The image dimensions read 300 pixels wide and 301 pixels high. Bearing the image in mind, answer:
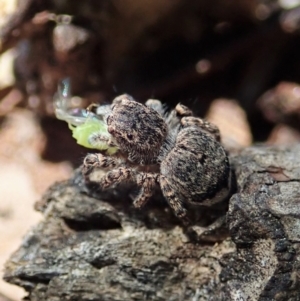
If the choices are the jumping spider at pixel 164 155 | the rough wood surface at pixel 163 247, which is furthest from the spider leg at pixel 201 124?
the rough wood surface at pixel 163 247

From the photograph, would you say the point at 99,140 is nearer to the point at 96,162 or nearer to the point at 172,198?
the point at 96,162

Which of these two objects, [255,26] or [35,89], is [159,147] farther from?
[255,26]

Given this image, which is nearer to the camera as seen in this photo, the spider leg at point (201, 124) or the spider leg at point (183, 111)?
the spider leg at point (201, 124)

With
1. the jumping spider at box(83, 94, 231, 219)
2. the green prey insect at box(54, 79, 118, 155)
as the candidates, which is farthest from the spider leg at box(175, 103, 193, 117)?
the green prey insect at box(54, 79, 118, 155)

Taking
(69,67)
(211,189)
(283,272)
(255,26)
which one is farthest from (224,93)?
(283,272)

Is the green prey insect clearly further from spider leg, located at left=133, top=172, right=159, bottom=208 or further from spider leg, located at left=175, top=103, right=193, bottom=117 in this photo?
spider leg, located at left=175, top=103, right=193, bottom=117

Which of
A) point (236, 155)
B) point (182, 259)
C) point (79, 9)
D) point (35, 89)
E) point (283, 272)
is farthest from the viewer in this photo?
point (35, 89)

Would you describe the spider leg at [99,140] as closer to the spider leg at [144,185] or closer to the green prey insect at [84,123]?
the green prey insect at [84,123]
